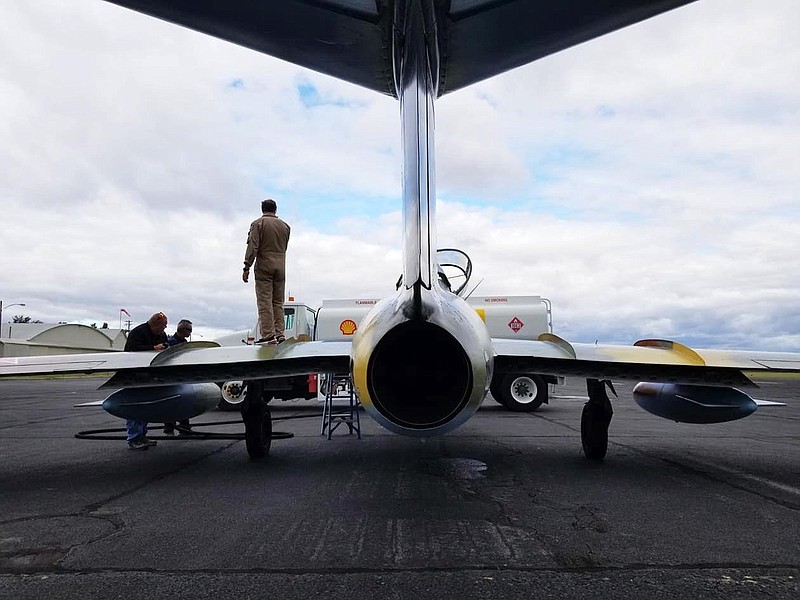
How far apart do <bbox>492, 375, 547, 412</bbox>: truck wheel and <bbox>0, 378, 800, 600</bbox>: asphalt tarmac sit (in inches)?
234

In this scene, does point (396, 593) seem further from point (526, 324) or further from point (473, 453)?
point (526, 324)

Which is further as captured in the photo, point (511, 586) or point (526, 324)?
point (526, 324)

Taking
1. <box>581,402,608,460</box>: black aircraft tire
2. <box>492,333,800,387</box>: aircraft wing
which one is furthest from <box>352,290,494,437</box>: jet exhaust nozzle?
<box>581,402,608,460</box>: black aircraft tire

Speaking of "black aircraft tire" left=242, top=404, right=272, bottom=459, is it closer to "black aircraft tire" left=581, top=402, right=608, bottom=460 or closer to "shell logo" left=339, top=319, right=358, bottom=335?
"black aircraft tire" left=581, top=402, right=608, bottom=460

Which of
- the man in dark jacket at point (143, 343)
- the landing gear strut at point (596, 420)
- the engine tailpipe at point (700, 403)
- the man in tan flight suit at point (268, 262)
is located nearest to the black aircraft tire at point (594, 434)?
the landing gear strut at point (596, 420)

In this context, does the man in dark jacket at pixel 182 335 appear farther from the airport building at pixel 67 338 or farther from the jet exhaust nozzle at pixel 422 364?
the airport building at pixel 67 338

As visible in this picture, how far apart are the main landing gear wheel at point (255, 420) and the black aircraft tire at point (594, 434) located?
3719mm

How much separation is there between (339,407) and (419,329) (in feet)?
37.0

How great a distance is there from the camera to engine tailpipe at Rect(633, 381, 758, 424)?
243 inches

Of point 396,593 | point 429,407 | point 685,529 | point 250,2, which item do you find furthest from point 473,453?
point 250,2

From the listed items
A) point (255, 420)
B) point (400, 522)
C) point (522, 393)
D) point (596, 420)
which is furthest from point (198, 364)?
point (522, 393)

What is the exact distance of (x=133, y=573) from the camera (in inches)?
123

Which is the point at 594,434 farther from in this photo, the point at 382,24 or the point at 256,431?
the point at 382,24

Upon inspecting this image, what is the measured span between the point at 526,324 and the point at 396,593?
11451 millimetres
